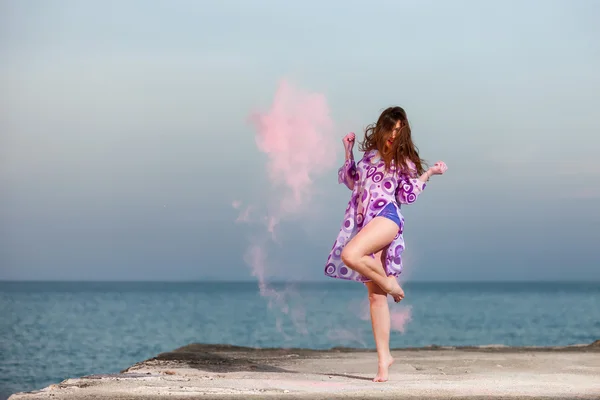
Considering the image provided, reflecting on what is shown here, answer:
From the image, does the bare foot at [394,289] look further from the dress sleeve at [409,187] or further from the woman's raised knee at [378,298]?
Answer: the dress sleeve at [409,187]

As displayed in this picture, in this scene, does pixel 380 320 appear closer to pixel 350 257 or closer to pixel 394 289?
pixel 394 289

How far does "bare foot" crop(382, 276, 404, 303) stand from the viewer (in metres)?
8.65

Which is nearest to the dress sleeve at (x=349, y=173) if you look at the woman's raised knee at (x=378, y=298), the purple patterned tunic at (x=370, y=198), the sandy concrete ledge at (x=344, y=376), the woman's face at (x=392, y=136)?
the purple patterned tunic at (x=370, y=198)

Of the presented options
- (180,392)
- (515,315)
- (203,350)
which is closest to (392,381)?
(180,392)

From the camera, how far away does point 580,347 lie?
1302 cm

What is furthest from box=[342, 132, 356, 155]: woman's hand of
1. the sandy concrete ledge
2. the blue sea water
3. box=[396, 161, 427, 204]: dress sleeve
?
the blue sea water

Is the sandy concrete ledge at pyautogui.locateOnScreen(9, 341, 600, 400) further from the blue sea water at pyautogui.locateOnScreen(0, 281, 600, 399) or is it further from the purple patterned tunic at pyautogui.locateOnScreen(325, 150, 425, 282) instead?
the blue sea water at pyautogui.locateOnScreen(0, 281, 600, 399)

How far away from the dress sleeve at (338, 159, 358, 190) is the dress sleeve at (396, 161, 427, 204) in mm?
440

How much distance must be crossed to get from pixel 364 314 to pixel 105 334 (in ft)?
99.3

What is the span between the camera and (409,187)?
28.6ft

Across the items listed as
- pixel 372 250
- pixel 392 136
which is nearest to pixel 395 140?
pixel 392 136

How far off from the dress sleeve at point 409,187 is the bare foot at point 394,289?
0.70m

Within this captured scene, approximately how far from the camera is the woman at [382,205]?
28.2 ft

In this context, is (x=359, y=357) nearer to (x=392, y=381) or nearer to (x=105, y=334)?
(x=392, y=381)
